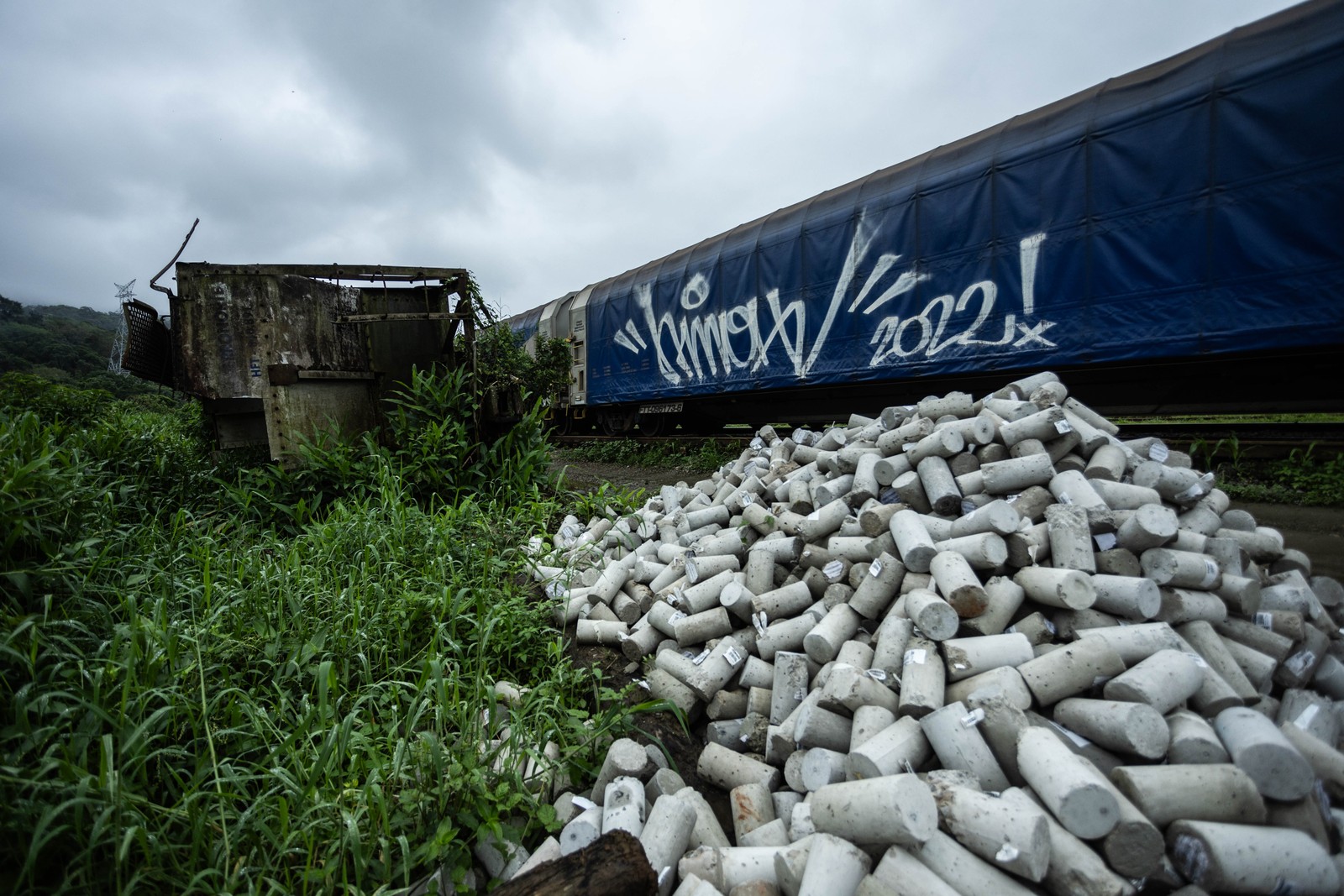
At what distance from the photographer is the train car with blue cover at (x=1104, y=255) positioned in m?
4.21

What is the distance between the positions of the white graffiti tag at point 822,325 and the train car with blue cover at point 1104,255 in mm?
24

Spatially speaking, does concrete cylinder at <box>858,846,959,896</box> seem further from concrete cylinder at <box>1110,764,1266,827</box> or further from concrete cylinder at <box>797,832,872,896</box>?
concrete cylinder at <box>1110,764,1266,827</box>

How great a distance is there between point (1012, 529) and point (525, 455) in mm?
4060

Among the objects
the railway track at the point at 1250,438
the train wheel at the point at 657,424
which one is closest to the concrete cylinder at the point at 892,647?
the railway track at the point at 1250,438

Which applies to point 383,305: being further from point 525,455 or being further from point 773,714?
point 773,714

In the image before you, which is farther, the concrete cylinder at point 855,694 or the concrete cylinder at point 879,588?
the concrete cylinder at point 879,588

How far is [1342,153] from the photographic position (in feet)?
13.0

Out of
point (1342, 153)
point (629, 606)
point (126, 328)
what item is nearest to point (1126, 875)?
point (629, 606)

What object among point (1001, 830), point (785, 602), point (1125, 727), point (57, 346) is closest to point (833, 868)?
point (1001, 830)

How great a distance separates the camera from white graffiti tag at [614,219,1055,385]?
5797 millimetres

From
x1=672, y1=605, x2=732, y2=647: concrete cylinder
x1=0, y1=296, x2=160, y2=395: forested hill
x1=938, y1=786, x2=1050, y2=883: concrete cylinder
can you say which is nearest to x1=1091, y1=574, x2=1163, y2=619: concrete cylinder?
x1=938, y1=786, x2=1050, y2=883: concrete cylinder

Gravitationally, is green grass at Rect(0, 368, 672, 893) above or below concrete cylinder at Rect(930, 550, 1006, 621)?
below

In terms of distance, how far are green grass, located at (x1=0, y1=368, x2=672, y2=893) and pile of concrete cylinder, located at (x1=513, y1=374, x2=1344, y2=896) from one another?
329mm

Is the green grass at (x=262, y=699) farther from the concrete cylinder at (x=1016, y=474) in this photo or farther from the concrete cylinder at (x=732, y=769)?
the concrete cylinder at (x=1016, y=474)
